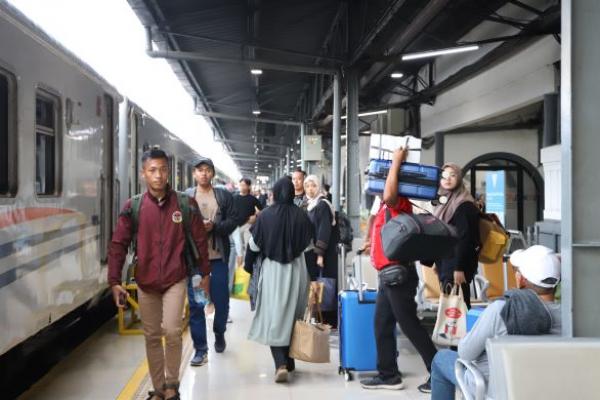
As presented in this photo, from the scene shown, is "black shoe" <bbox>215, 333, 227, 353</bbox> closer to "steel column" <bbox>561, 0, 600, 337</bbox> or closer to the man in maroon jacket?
the man in maroon jacket

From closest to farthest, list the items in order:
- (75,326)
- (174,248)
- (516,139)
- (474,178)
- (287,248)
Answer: (174,248) → (287,248) → (75,326) → (516,139) → (474,178)

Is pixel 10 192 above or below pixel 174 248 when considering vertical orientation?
above

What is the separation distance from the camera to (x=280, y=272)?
4.81m

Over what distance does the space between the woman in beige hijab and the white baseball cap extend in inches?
69.9

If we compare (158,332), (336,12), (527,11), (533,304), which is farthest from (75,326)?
(527,11)

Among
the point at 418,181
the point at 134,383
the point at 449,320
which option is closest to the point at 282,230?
the point at 418,181

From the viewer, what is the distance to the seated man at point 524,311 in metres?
2.67

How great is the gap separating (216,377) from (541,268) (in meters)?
2.99

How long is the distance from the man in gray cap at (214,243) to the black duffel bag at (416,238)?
1.71 meters

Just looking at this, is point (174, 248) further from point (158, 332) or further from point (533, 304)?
point (533, 304)

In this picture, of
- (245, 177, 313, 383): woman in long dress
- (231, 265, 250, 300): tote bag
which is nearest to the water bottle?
(245, 177, 313, 383): woman in long dress

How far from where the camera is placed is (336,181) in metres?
13.7

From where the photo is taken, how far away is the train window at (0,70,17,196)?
12.1 feet

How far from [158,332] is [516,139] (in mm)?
12729
